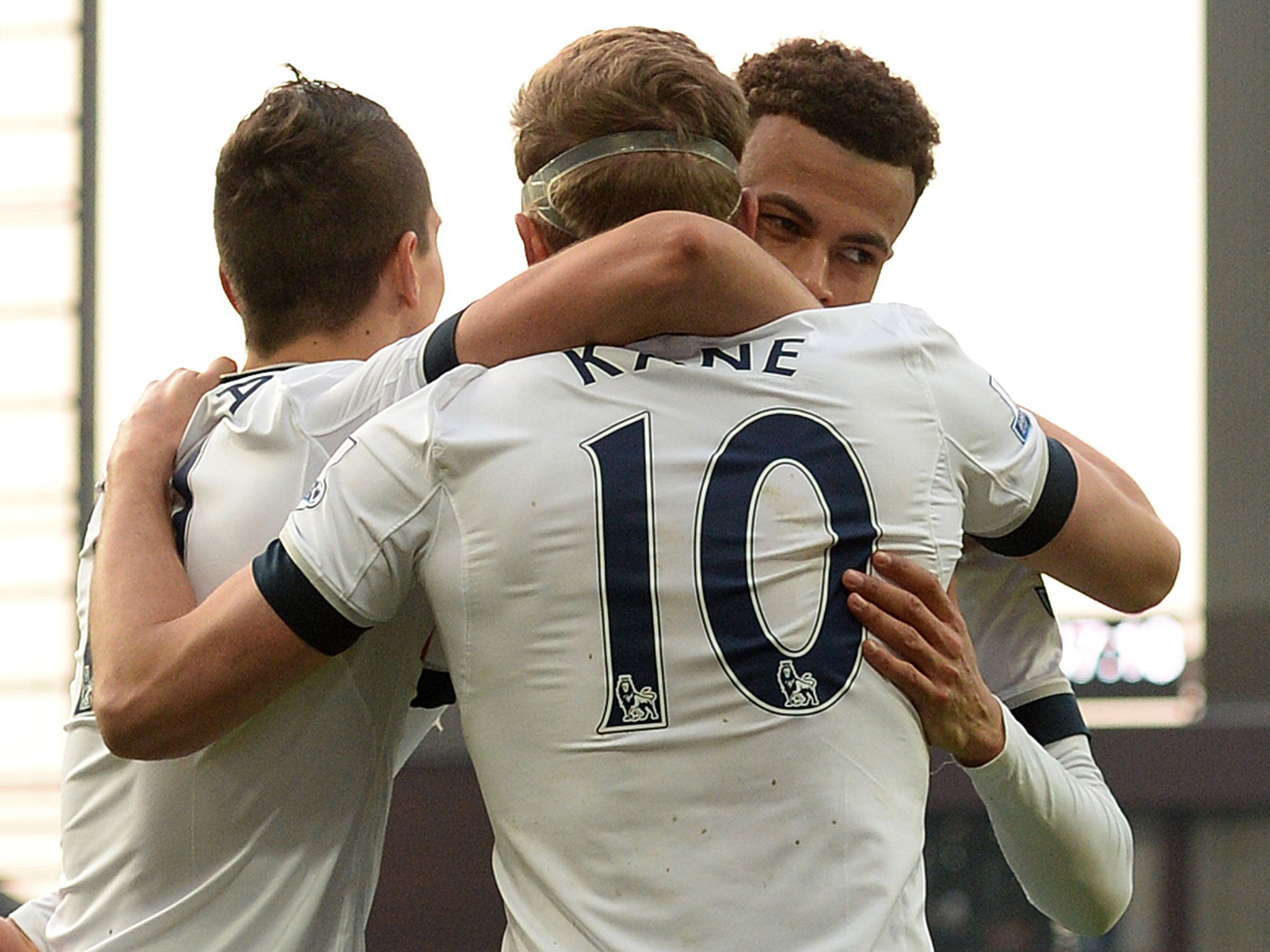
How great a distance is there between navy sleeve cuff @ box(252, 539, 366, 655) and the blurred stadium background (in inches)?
324

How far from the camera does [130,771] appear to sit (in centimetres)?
205

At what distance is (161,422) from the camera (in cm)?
211

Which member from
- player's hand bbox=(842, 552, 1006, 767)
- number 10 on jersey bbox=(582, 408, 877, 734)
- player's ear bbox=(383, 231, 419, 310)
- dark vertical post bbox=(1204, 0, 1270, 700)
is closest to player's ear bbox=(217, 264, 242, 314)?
player's ear bbox=(383, 231, 419, 310)

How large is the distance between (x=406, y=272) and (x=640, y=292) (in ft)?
1.72

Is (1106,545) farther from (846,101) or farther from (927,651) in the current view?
(846,101)

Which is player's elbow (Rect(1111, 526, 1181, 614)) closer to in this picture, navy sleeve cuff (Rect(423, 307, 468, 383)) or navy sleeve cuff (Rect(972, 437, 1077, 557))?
navy sleeve cuff (Rect(972, 437, 1077, 557))

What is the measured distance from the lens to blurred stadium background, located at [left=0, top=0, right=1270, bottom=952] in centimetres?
1035

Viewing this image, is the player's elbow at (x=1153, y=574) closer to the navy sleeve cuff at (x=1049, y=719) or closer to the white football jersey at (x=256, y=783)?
the navy sleeve cuff at (x=1049, y=719)

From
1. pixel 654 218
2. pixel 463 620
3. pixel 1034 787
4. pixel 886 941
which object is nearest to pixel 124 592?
pixel 463 620

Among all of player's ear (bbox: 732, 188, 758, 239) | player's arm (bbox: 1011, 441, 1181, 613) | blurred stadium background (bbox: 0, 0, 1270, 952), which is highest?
player's ear (bbox: 732, 188, 758, 239)

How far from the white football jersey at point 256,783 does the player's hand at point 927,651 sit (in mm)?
566

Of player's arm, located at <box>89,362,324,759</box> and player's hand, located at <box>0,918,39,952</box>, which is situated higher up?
player's arm, located at <box>89,362,324,759</box>

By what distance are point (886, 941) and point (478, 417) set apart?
657 mm

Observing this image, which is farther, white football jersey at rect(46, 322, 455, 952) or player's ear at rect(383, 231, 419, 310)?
player's ear at rect(383, 231, 419, 310)
